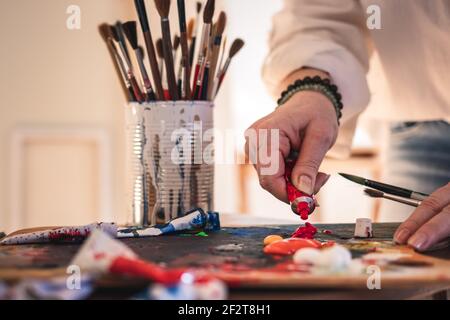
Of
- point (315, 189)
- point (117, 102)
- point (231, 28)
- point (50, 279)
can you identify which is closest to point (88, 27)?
point (117, 102)

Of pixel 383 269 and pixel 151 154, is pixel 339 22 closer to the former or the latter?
pixel 151 154

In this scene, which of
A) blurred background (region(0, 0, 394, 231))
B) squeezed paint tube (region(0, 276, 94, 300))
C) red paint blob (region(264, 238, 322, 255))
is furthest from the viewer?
blurred background (region(0, 0, 394, 231))

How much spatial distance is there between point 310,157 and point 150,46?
26cm

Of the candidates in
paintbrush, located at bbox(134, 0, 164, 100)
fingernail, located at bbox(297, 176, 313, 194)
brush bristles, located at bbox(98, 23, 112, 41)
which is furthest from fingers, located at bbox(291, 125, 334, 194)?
brush bristles, located at bbox(98, 23, 112, 41)

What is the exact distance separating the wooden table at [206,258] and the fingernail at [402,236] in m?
0.04

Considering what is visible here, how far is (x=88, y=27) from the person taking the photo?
8.33ft

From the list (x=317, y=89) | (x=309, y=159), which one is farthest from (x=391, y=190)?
(x=317, y=89)

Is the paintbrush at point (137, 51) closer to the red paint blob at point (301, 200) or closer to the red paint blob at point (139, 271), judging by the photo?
the red paint blob at point (301, 200)

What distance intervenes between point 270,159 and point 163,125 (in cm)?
17

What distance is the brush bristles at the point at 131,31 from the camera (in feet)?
2.85

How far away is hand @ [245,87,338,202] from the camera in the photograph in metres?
0.76

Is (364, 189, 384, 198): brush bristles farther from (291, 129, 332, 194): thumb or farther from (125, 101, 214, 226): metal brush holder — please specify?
(125, 101, 214, 226): metal brush holder

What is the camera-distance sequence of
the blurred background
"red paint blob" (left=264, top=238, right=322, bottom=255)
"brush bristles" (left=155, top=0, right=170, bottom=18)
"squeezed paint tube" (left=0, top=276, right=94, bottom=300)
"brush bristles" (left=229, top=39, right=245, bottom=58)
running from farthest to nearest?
the blurred background < "brush bristles" (left=229, top=39, right=245, bottom=58) < "brush bristles" (left=155, top=0, right=170, bottom=18) < "red paint blob" (left=264, top=238, right=322, bottom=255) < "squeezed paint tube" (left=0, top=276, right=94, bottom=300)

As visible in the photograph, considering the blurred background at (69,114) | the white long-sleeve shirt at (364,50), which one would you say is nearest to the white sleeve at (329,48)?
the white long-sleeve shirt at (364,50)
